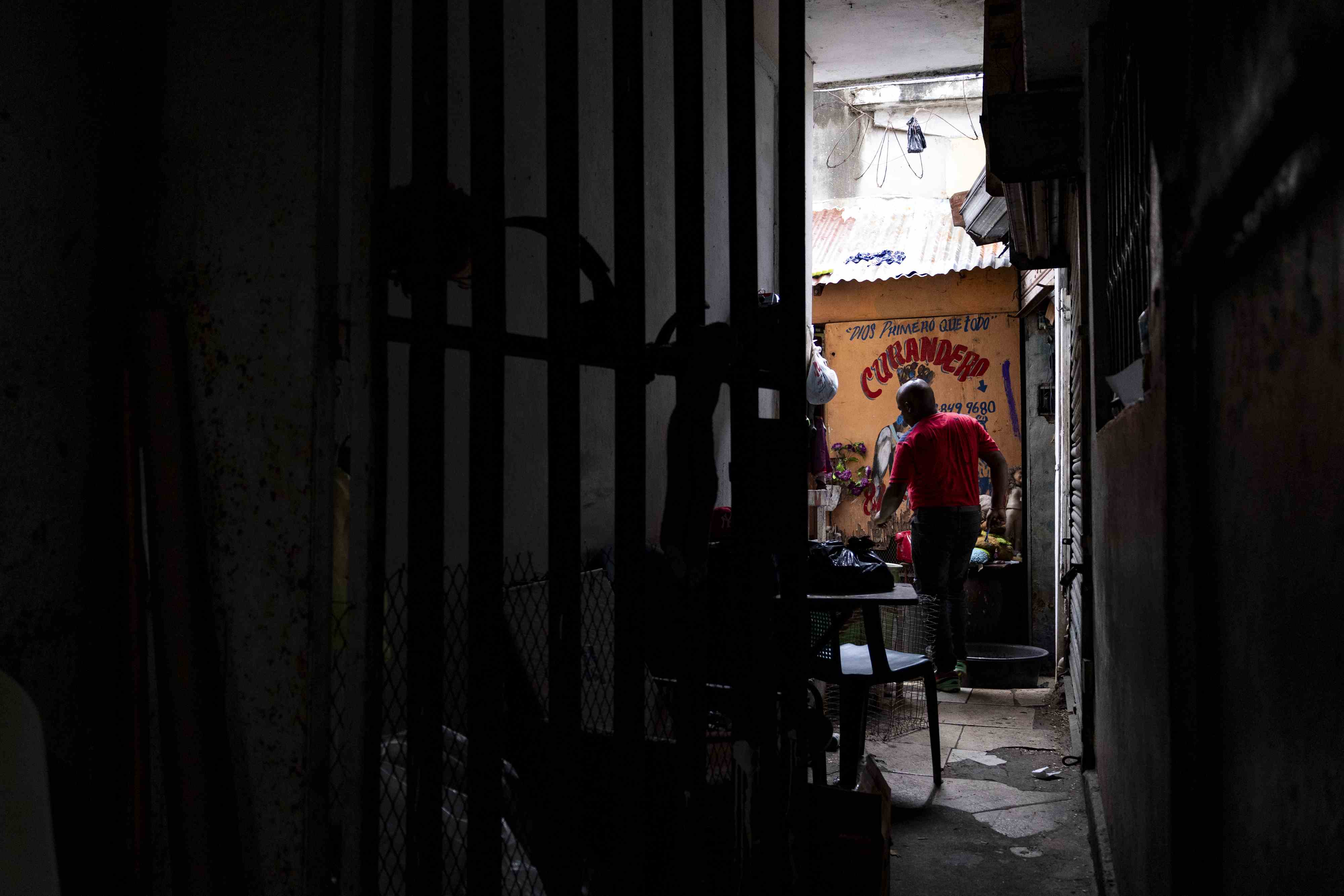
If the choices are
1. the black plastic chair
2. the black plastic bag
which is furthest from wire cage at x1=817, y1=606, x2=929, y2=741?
the black plastic bag

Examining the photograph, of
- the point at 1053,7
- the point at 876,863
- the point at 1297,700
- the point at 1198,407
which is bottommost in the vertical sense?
the point at 876,863

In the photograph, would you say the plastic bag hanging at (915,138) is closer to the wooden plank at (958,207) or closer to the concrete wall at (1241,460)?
the wooden plank at (958,207)

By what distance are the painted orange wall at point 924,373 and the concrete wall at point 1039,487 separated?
11 centimetres

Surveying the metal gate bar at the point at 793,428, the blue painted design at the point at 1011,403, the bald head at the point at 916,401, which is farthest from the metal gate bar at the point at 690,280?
the blue painted design at the point at 1011,403

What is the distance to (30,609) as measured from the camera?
147cm

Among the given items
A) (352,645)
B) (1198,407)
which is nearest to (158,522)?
(352,645)

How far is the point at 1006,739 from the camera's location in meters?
5.64

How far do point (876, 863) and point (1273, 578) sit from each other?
1.74m

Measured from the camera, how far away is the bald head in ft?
21.6

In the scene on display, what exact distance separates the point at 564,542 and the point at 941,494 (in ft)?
17.1

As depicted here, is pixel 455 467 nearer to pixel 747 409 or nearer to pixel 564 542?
pixel 747 409

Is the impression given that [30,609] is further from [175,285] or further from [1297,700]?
[1297,700]

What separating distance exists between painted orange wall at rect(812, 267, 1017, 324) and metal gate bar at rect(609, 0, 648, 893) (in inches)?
→ 302

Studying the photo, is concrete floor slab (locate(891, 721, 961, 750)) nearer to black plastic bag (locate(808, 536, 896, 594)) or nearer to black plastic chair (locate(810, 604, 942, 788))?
black plastic chair (locate(810, 604, 942, 788))
